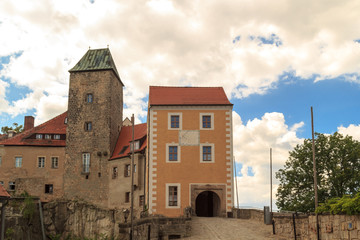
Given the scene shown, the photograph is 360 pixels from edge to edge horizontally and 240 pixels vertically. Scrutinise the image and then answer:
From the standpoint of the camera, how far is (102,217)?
43.3 meters

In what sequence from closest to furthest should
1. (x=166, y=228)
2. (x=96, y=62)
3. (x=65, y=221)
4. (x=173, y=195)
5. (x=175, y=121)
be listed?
(x=166, y=228), (x=173, y=195), (x=175, y=121), (x=65, y=221), (x=96, y=62)

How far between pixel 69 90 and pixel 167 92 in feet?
50.0

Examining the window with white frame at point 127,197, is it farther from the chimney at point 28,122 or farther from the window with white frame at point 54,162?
the chimney at point 28,122

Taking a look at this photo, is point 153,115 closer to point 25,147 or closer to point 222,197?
point 222,197

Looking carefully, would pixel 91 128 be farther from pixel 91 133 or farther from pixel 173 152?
pixel 173 152

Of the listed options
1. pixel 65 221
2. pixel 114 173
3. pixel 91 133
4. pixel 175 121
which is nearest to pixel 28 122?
pixel 91 133

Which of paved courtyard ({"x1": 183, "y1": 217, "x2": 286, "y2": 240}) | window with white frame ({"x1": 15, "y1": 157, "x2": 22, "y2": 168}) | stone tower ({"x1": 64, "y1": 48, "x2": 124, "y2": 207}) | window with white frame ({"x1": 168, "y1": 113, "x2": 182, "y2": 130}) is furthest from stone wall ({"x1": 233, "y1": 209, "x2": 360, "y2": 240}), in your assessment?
window with white frame ({"x1": 15, "y1": 157, "x2": 22, "y2": 168})

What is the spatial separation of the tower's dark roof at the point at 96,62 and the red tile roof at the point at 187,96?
1163 centimetres

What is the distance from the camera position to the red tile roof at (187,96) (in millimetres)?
34938

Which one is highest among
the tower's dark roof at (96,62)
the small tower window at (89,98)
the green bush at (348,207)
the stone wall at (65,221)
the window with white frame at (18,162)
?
the tower's dark roof at (96,62)

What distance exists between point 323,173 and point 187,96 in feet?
45.9

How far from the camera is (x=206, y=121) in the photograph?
3456 centimetres

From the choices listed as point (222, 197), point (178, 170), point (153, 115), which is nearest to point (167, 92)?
point (153, 115)

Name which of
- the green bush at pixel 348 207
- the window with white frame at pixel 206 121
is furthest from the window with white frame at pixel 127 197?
the green bush at pixel 348 207
